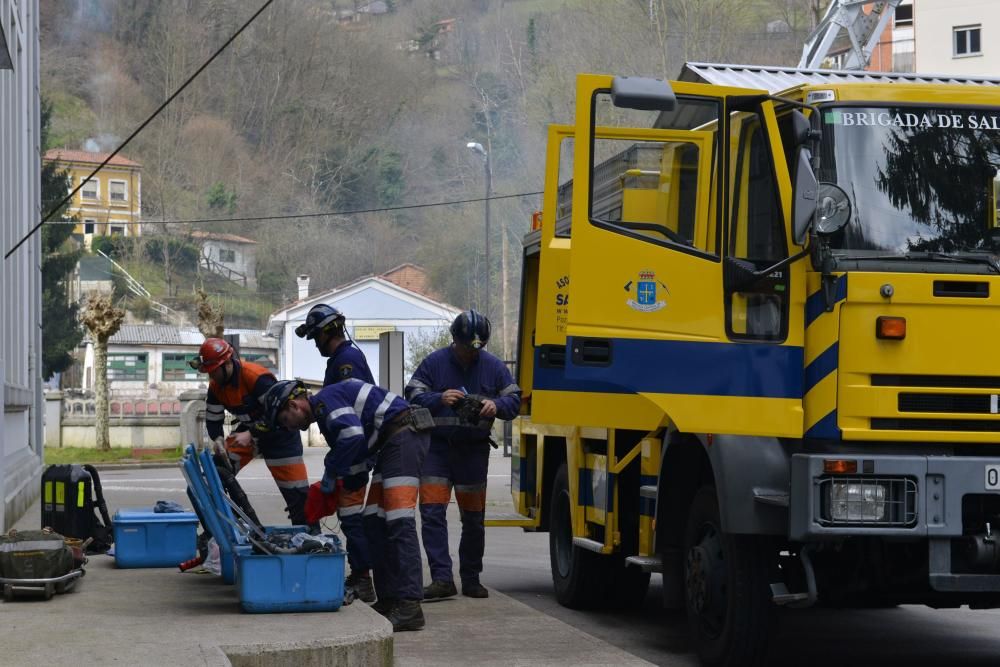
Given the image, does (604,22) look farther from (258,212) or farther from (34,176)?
(34,176)

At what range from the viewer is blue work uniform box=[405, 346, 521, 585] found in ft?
32.5

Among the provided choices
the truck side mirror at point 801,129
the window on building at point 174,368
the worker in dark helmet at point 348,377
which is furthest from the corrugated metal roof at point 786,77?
the window on building at point 174,368

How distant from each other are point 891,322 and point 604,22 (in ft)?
269

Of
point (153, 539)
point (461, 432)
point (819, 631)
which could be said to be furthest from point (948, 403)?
point (153, 539)

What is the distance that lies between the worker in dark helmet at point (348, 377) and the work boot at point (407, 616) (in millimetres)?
408

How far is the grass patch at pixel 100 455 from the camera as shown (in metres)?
37.5

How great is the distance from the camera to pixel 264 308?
10800cm

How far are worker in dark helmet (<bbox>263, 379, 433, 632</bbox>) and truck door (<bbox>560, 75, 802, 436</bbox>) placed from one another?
1109 mm

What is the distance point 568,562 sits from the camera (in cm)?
1032

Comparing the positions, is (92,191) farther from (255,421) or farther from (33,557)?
(33,557)

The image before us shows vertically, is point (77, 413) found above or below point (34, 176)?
below

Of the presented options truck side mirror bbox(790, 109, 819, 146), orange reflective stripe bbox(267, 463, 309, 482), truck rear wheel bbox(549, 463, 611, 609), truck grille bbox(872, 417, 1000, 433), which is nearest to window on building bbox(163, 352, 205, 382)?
truck rear wheel bbox(549, 463, 611, 609)

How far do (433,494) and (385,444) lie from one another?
1.63 m

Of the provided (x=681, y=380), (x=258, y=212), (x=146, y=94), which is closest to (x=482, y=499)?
(x=681, y=380)
